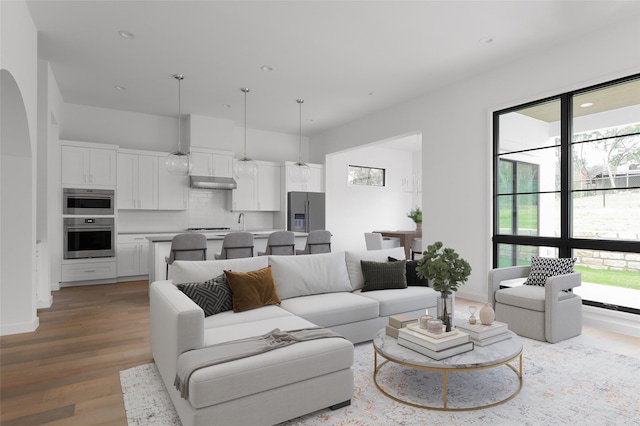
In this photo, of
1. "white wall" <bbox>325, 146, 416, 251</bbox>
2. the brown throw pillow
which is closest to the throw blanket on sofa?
the brown throw pillow

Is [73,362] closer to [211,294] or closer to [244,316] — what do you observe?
[211,294]

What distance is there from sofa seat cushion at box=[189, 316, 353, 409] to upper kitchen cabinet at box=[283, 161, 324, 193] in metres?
5.78

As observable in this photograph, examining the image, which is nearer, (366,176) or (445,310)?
(445,310)

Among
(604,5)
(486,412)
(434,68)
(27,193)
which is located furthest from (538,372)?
(27,193)

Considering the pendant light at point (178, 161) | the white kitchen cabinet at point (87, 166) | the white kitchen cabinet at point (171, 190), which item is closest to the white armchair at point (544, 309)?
the pendant light at point (178, 161)

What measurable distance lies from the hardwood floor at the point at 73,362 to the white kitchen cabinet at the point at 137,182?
2.23 metres

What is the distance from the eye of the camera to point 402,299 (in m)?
3.53

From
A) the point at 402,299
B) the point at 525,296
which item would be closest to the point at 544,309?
the point at 525,296

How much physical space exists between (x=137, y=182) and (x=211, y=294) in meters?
4.74

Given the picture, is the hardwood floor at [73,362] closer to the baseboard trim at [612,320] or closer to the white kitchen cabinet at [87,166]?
the white kitchen cabinet at [87,166]

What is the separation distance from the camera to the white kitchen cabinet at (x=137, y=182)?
660 centimetres

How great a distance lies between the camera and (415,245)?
25.0 ft

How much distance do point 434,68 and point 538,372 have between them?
3.80m

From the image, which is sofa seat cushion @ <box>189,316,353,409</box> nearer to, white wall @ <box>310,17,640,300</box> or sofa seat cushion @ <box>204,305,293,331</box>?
sofa seat cushion @ <box>204,305,293,331</box>
